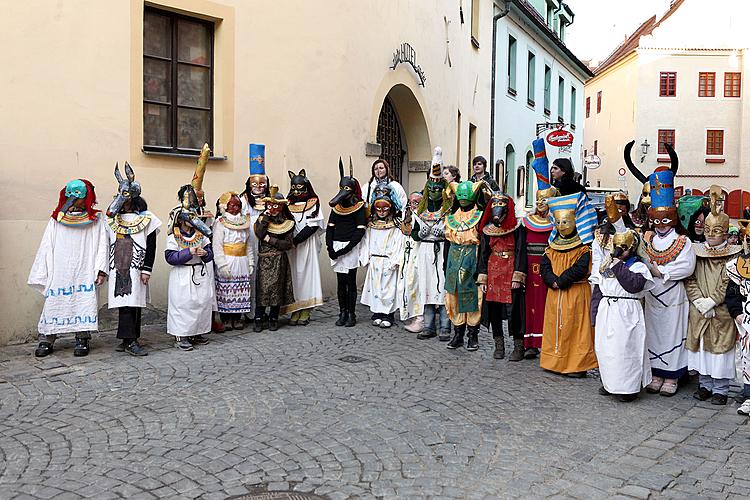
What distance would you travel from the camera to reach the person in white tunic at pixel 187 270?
7766 millimetres

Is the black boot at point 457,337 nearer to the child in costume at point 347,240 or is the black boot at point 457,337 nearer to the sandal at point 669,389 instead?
the child in costume at point 347,240

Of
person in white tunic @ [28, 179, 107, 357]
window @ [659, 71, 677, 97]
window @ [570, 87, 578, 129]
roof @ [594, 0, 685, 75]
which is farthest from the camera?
roof @ [594, 0, 685, 75]

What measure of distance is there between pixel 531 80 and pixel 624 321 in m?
20.2

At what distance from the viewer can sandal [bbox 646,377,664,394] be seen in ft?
21.1

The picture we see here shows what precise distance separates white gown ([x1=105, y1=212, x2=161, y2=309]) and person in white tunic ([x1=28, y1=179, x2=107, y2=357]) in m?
0.07

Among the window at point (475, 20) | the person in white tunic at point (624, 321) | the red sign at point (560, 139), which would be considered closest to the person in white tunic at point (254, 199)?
the person in white tunic at point (624, 321)

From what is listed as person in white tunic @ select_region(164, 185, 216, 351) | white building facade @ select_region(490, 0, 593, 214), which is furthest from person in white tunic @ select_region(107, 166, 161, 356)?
white building facade @ select_region(490, 0, 593, 214)

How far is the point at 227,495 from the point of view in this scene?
4.14 m

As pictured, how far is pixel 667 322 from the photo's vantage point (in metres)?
6.35

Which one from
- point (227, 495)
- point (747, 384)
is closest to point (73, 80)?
point (227, 495)

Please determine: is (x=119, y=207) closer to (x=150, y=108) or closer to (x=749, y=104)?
(x=150, y=108)

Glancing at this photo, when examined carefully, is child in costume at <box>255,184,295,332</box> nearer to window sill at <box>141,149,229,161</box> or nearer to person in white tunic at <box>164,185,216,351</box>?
person in white tunic at <box>164,185,216,351</box>

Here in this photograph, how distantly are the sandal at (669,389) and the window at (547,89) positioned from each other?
21993 mm

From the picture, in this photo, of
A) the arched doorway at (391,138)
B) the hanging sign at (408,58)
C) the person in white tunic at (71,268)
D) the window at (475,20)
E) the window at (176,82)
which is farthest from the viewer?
the window at (475,20)
